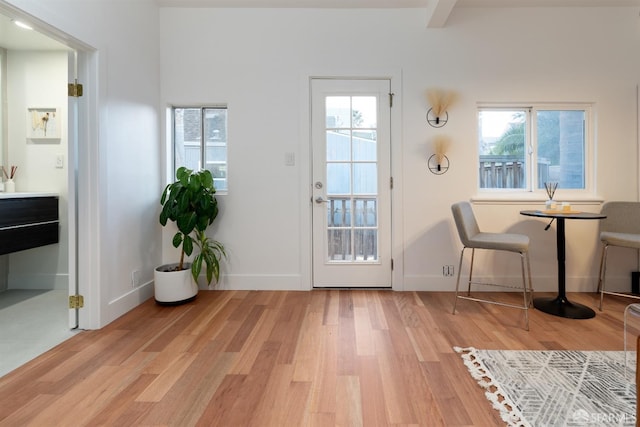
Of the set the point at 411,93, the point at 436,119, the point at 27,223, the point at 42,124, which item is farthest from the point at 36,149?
the point at 436,119

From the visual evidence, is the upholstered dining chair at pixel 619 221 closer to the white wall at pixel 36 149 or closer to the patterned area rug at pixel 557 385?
the patterned area rug at pixel 557 385

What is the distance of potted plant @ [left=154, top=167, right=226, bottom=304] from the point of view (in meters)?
2.72

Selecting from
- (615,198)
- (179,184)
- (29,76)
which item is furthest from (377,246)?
(29,76)

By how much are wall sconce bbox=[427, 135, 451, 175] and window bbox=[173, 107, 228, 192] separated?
80.6 inches

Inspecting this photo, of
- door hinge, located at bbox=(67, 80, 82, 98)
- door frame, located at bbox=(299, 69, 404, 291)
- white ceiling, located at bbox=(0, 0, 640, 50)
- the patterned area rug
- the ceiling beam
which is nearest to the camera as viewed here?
the patterned area rug

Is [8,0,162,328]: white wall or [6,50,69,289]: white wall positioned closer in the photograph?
[8,0,162,328]: white wall

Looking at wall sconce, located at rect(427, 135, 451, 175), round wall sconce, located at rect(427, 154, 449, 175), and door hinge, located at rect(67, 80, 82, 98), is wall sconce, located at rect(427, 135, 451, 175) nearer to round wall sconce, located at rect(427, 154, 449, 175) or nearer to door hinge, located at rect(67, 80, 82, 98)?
round wall sconce, located at rect(427, 154, 449, 175)

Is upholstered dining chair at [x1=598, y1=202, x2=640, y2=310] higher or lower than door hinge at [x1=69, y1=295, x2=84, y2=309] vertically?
higher

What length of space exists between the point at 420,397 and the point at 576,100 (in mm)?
3166

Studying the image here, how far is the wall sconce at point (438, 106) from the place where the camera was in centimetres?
303

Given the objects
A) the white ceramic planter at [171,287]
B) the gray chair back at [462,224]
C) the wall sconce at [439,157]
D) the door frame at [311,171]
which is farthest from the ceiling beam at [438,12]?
the white ceramic planter at [171,287]

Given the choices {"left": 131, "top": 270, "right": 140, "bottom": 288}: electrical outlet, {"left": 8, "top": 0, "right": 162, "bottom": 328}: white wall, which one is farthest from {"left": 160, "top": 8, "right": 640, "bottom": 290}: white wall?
{"left": 131, "top": 270, "right": 140, "bottom": 288}: electrical outlet

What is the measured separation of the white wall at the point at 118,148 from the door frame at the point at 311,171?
1.40 m

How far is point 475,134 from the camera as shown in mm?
3084
